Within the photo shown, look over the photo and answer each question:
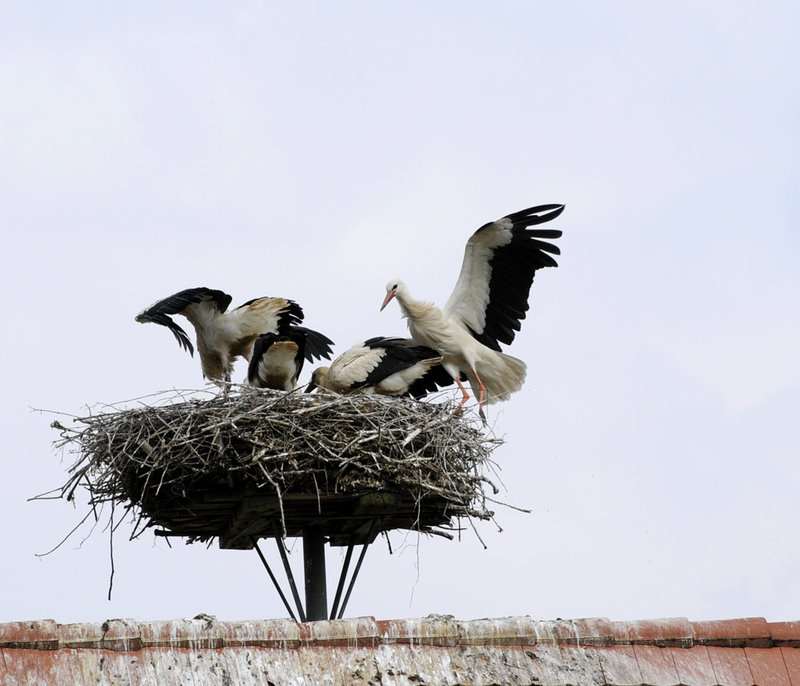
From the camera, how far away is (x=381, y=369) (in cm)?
718

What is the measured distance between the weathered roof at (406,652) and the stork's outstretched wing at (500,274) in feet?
12.9

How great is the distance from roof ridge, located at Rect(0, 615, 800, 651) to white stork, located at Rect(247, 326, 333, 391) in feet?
10.7

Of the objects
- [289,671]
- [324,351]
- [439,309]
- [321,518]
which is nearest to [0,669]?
[289,671]

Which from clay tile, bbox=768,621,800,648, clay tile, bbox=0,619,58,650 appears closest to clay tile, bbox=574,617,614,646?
clay tile, bbox=768,621,800,648

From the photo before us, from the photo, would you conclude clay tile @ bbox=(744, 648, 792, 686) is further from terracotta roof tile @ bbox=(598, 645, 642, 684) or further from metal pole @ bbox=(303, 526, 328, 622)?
metal pole @ bbox=(303, 526, 328, 622)

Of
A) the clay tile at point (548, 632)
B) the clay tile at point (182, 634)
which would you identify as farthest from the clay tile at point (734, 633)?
the clay tile at point (182, 634)

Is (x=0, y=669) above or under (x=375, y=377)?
under

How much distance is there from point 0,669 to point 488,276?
209 inches

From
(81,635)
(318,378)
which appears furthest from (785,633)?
(318,378)

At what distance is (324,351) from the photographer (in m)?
8.96

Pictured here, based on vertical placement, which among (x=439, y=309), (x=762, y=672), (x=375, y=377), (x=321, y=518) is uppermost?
(x=439, y=309)

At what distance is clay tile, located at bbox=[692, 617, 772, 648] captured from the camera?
14.0 feet

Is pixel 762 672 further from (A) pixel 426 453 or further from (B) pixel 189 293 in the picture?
(B) pixel 189 293

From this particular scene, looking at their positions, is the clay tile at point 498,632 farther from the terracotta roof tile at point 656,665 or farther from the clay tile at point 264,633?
the clay tile at point 264,633
